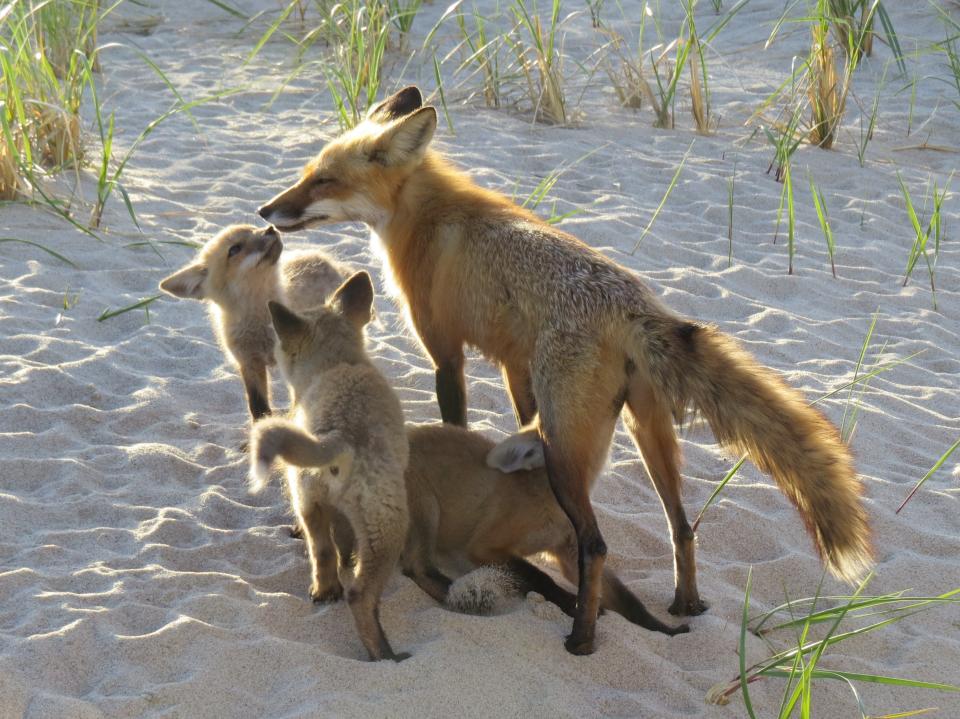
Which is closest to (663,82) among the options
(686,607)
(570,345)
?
(570,345)

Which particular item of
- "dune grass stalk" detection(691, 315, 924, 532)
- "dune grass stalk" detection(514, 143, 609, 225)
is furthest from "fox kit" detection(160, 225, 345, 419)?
"dune grass stalk" detection(514, 143, 609, 225)

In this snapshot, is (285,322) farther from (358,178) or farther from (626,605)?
(626,605)

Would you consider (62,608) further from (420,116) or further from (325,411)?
(420,116)

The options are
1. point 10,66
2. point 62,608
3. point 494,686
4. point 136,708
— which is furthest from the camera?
point 10,66

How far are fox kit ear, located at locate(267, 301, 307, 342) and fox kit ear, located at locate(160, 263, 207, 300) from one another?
153 cm

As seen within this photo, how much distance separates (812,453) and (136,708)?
2482 millimetres

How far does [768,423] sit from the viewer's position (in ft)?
13.5

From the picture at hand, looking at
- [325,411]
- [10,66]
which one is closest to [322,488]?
[325,411]

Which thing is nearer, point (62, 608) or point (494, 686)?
point (494, 686)

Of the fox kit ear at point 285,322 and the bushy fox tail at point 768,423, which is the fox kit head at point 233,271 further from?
the bushy fox tail at point 768,423

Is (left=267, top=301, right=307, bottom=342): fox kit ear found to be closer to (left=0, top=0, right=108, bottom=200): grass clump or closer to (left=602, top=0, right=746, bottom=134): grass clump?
(left=0, top=0, right=108, bottom=200): grass clump

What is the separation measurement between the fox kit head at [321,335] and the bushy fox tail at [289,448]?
737 millimetres

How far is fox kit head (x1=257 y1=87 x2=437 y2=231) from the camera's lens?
5.55m

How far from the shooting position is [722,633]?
14.9 feet
